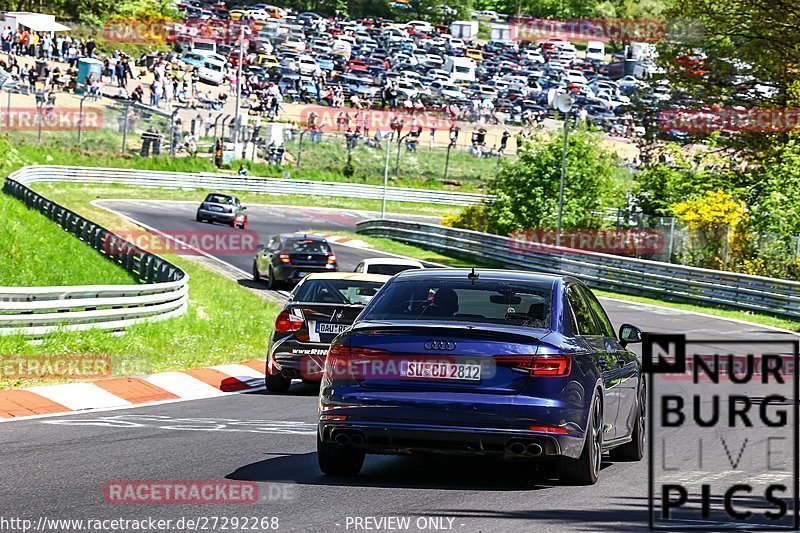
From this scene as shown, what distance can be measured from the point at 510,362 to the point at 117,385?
7.68 meters

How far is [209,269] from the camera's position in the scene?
3744 centimetres

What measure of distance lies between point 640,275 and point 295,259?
10701mm

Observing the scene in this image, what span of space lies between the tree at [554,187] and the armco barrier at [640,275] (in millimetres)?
3919

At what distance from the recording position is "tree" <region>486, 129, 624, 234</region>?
162 feet

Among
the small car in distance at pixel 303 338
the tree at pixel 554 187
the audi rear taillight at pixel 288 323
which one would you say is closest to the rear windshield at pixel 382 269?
the small car in distance at pixel 303 338

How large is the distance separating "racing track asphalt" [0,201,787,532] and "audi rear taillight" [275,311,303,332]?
6.83ft

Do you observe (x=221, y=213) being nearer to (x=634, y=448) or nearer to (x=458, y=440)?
(x=634, y=448)

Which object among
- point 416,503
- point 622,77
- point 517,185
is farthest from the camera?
point 622,77

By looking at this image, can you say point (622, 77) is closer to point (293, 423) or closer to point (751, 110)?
point (751, 110)

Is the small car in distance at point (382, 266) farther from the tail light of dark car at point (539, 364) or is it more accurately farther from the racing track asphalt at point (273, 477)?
the tail light of dark car at point (539, 364)

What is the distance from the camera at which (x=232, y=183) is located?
6700cm

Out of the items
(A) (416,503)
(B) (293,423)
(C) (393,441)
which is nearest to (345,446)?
(C) (393,441)

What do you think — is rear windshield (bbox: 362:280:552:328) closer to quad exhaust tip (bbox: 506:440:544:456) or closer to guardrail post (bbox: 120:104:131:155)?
quad exhaust tip (bbox: 506:440:544:456)

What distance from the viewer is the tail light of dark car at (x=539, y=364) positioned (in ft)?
27.8
